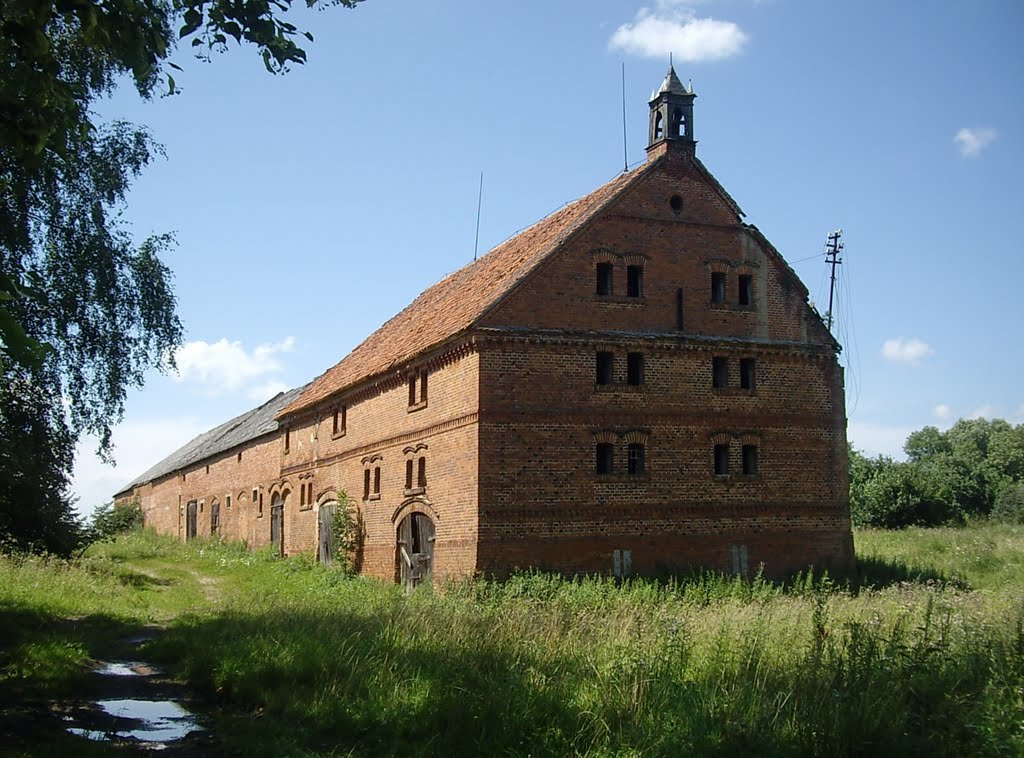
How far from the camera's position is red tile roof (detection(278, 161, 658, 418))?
2278cm

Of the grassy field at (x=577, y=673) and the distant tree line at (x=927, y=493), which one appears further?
the distant tree line at (x=927, y=493)

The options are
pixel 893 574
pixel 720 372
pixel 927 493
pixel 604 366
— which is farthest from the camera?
pixel 927 493

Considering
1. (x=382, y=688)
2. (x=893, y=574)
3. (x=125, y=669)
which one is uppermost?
(x=893, y=574)

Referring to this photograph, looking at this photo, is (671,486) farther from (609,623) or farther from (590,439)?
(609,623)

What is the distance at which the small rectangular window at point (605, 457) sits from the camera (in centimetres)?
2222

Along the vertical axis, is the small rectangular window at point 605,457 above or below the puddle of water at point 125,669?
above

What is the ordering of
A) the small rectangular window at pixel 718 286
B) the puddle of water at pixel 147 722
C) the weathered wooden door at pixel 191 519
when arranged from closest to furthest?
the puddle of water at pixel 147 722 → the small rectangular window at pixel 718 286 → the weathered wooden door at pixel 191 519

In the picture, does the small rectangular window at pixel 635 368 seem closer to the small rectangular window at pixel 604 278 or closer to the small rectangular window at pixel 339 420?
the small rectangular window at pixel 604 278

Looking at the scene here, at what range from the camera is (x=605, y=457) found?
878 inches

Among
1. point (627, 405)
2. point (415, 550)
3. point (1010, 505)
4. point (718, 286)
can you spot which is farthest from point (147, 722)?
point (1010, 505)

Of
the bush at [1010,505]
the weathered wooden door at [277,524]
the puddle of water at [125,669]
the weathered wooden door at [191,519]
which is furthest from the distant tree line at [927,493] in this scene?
the puddle of water at [125,669]

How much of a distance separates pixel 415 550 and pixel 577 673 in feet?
45.8

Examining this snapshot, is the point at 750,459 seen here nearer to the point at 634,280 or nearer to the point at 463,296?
the point at 634,280

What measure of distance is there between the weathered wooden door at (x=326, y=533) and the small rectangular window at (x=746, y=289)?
13.5 meters
